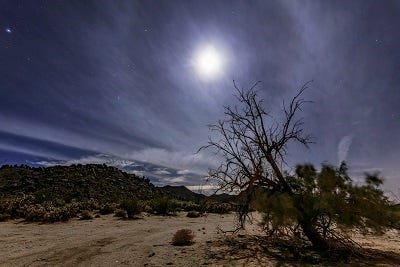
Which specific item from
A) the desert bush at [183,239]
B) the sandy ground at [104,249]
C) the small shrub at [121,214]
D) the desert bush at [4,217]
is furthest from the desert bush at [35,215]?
the desert bush at [183,239]

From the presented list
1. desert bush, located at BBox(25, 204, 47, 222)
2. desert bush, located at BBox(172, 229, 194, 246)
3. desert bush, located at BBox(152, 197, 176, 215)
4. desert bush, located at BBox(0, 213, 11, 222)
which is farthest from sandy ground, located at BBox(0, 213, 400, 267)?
desert bush, located at BBox(152, 197, 176, 215)

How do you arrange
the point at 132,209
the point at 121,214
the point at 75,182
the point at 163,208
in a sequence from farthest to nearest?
the point at 75,182, the point at 163,208, the point at 132,209, the point at 121,214

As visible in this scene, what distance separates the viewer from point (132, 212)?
16984 millimetres

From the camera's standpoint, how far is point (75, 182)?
37.1 metres

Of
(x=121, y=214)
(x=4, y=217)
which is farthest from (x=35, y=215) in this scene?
(x=121, y=214)

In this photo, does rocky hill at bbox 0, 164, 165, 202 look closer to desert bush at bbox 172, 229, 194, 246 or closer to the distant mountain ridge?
the distant mountain ridge

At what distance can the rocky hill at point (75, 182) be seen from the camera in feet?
106

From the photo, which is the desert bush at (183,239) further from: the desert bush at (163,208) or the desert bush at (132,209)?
the desert bush at (163,208)

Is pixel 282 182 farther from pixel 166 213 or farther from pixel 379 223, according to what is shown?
pixel 166 213

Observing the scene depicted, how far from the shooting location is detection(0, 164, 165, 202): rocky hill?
32406 mm

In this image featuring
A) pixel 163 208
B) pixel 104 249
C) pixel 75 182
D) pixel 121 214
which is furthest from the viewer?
pixel 75 182

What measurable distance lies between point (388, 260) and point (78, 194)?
30.9 m

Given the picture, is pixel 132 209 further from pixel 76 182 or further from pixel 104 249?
pixel 76 182

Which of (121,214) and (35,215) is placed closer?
(35,215)
